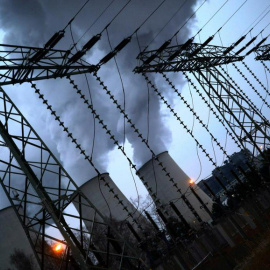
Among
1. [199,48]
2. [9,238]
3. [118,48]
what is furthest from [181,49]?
[9,238]

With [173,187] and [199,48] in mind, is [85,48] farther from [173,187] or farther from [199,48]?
[173,187]

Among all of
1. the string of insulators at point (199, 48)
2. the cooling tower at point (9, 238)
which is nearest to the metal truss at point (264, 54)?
the string of insulators at point (199, 48)

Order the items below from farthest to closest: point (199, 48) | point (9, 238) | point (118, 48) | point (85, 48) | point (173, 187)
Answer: point (173, 187) < point (9, 238) < point (199, 48) < point (118, 48) < point (85, 48)

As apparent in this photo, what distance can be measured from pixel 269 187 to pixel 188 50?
7495mm

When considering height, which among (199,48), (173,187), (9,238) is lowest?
(173,187)

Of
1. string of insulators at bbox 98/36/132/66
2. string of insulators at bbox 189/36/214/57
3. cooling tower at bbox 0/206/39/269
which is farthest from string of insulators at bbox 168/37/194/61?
cooling tower at bbox 0/206/39/269

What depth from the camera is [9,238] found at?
18.4 meters

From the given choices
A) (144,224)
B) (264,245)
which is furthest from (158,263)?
(144,224)

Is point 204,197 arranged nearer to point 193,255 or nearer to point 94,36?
point 193,255

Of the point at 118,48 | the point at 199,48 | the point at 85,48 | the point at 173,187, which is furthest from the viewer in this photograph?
the point at 173,187

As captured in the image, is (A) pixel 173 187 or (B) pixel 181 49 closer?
(B) pixel 181 49

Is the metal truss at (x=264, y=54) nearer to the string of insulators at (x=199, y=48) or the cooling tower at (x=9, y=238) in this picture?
the string of insulators at (x=199, y=48)

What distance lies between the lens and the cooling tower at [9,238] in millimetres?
17641

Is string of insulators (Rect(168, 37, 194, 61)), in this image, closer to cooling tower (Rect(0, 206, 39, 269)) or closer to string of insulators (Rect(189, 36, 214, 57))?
string of insulators (Rect(189, 36, 214, 57))
